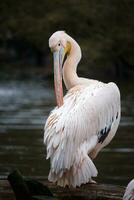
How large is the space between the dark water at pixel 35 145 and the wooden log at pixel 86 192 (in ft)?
12.3

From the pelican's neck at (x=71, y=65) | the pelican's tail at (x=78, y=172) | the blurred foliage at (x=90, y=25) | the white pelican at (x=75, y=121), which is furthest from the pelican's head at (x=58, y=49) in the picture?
the blurred foliage at (x=90, y=25)

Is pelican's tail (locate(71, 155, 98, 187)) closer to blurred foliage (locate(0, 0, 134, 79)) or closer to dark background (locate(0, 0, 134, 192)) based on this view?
dark background (locate(0, 0, 134, 192))

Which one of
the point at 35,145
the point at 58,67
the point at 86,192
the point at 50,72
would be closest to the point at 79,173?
the point at 86,192

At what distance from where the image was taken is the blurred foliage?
39.1 metres

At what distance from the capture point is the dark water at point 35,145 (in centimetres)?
1162

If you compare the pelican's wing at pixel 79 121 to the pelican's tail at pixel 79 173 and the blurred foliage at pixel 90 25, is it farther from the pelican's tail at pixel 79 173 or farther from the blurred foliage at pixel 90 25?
the blurred foliage at pixel 90 25

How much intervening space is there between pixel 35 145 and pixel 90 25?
30.1 metres

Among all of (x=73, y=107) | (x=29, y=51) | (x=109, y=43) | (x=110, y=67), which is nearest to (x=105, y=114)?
(x=73, y=107)

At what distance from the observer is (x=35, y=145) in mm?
14305

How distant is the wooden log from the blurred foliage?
3128 centimetres

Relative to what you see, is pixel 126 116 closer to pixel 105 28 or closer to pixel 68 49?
pixel 68 49

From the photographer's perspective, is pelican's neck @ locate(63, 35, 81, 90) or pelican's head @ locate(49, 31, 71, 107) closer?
pelican's head @ locate(49, 31, 71, 107)

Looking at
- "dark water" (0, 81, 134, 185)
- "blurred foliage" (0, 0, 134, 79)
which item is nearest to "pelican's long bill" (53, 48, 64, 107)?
"dark water" (0, 81, 134, 185)

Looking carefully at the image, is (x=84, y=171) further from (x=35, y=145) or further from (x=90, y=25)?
(x=90, y=25)
